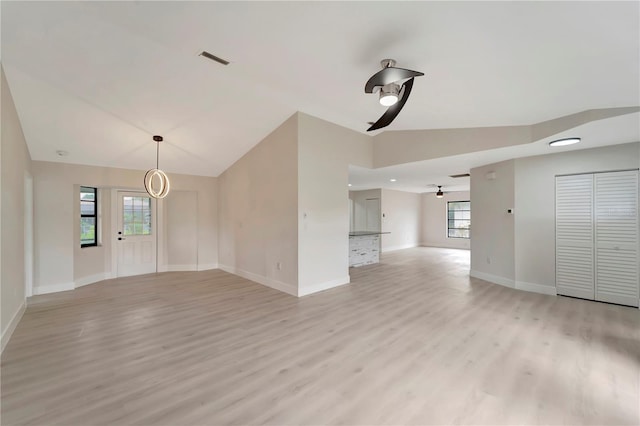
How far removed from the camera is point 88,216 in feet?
19.1

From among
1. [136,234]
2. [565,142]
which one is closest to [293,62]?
[565,142]

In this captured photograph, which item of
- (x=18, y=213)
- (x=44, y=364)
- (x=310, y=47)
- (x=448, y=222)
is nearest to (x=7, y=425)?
(x=44, y=364)

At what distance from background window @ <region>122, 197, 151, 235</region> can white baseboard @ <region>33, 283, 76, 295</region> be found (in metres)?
1.45

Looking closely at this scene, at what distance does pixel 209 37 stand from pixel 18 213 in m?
3.46

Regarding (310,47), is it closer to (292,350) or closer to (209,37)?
(209,37)

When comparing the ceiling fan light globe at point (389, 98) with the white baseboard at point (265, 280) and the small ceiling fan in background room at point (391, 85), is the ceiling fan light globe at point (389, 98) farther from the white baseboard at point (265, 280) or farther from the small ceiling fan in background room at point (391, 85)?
the white baseboard at point (265, 280)

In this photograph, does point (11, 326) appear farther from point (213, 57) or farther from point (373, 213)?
point (373, 213)

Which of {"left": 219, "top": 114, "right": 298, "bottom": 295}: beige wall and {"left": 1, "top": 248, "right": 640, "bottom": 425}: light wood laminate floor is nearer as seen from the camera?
{"left": 1, "top": 248, "right": 640, "bottom": 425}: light wood laminate floor

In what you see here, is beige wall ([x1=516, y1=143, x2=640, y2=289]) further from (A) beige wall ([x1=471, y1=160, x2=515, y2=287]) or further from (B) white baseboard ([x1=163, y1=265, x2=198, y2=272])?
(B) white baseboard ([x1=163, y1=265, x2=198, y2=272])

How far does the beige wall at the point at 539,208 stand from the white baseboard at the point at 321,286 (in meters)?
3.26

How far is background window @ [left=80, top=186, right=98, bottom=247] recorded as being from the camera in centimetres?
571

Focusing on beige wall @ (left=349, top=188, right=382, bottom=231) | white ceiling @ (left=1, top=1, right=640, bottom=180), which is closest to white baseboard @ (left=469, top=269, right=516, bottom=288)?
white ceiling @ (left=1, top=1, right=640, bottom=180)

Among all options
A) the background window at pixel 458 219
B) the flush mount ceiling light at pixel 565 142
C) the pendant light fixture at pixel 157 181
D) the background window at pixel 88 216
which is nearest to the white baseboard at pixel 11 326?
the background window at pixel 88 216

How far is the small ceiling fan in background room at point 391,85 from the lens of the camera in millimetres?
2213
